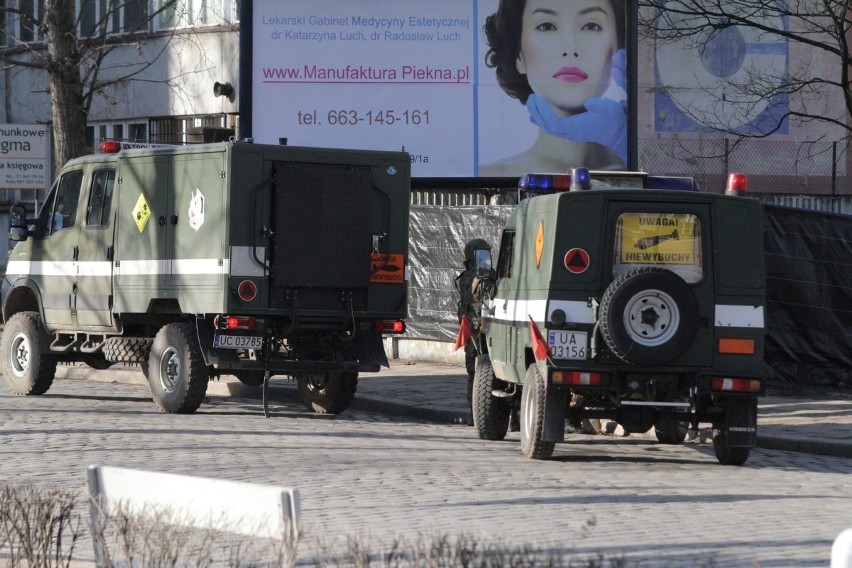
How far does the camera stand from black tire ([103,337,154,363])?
16391 mm

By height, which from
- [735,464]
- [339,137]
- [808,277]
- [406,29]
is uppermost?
[406,29]

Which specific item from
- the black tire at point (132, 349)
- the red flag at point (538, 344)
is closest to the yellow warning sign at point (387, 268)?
the black tire at point (132, 349)

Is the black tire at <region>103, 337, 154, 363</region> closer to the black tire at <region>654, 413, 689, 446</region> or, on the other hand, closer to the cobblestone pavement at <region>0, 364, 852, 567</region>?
the cobblestone pavement at <region>0, 364, 852, 567</region>

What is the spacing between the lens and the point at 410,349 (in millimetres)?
22656

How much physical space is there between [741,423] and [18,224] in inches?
366

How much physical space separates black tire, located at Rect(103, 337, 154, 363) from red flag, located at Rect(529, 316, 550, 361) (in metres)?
5.76

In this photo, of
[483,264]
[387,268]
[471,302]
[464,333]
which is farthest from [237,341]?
[483,264]

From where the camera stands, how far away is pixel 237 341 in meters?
15.0

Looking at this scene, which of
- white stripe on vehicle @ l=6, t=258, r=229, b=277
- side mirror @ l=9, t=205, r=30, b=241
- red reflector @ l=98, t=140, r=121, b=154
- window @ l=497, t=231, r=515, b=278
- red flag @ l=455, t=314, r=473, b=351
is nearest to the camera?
window @ l=497, t=231, r=515, b=278

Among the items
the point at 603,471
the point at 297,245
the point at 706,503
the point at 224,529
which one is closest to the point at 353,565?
the point at 224,529

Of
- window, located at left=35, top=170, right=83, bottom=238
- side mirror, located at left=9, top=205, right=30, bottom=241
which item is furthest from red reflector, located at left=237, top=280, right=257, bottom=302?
side mirror, located at left=9, top=205, right=30, bottom=241

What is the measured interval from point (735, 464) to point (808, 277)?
6529mm

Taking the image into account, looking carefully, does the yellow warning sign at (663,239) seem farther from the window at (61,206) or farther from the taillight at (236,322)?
the window at (61,206)

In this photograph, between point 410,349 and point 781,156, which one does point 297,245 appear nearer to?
point 410,349
